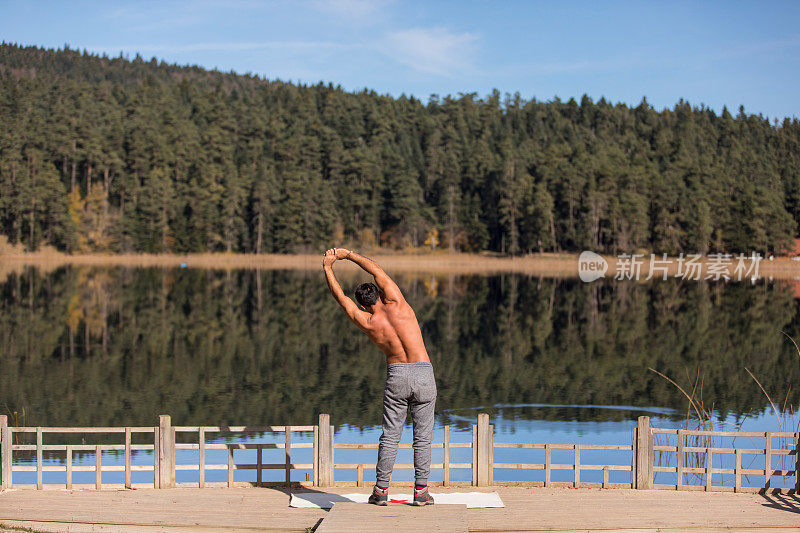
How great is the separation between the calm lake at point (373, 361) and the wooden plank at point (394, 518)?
5.39 m

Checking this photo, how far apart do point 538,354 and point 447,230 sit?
3115 inches

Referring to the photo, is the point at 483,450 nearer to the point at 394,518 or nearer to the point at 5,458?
the point at 394,518

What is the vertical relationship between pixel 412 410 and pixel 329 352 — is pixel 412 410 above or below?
above

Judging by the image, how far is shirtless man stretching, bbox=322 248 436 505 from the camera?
7.71m

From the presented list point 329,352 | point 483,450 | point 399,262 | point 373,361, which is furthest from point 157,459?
point 399,262

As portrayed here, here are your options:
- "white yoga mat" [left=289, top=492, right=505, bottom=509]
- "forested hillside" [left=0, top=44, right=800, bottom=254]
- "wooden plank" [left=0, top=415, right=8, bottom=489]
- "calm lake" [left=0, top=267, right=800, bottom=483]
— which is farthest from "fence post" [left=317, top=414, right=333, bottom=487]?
"forested hillside" [left=0, top=44, right=800, bottom=254]

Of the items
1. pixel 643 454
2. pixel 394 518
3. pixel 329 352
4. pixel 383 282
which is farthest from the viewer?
pixel 329 352

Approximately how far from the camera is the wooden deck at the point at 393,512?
302 inches

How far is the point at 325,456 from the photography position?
9094mm

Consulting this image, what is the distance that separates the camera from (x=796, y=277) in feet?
255

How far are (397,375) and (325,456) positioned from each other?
6.28ft

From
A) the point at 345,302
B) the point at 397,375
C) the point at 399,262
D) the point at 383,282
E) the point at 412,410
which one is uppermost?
the point at 399,262

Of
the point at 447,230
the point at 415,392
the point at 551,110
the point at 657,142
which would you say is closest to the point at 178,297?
the point at 415,392

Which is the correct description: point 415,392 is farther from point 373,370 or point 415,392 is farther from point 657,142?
point 657,142
